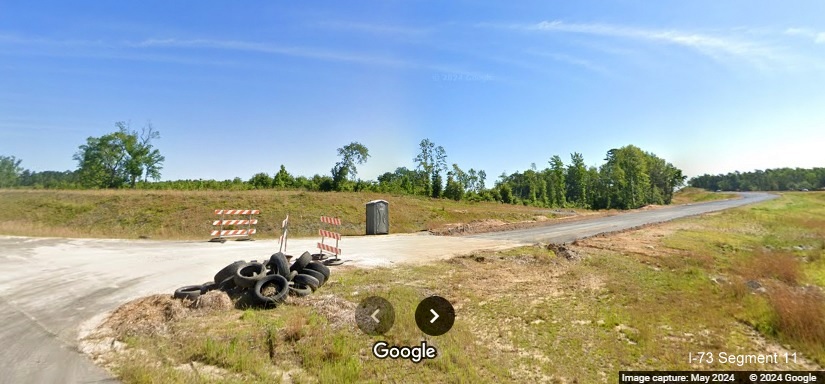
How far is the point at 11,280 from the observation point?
32.0 feet

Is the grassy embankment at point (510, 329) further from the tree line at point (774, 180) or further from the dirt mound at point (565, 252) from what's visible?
the tree line at point (774, 180)

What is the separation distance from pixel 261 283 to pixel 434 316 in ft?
13.4

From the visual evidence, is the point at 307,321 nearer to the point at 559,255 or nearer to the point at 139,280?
the point at 139,280

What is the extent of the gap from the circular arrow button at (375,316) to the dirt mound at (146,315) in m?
3.50

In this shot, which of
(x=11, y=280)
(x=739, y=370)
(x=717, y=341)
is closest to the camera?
(x=739, y=370)

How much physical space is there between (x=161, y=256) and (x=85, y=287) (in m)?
4.40

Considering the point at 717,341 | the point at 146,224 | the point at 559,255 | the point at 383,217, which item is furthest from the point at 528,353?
the point at 146,224

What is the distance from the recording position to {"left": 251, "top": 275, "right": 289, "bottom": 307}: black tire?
305 inches

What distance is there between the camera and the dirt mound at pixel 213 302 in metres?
7.38

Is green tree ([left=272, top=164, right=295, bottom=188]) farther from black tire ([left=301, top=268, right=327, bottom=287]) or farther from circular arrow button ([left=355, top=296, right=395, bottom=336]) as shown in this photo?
circular arrow button ([left=355, top=296, right=395, bottom=336])

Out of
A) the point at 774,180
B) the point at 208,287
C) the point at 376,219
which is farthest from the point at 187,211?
the point at 774,180

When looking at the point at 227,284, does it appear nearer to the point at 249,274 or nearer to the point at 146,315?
the point at 249,274

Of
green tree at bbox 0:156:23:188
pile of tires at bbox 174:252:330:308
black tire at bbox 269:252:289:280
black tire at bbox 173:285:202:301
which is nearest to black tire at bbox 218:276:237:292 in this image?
pile of tires at bbox 174:252:330:308

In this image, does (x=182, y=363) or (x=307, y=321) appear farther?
(x=307, y=321)
